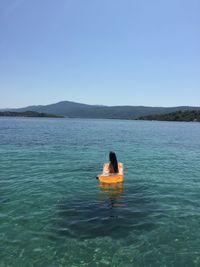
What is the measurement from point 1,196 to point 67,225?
5.93 metres

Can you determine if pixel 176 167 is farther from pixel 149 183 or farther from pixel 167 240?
pixel 167 240

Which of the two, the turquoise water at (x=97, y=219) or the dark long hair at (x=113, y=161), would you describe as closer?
the turquoise water at (x=97, y=219)

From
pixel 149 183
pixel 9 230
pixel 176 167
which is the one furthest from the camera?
pixel 176 167

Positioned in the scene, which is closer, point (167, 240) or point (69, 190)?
point (167, 240)

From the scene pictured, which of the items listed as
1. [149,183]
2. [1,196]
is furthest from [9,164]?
[149,183]

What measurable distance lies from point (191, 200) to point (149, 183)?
398 centimetres

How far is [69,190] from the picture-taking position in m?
16.3

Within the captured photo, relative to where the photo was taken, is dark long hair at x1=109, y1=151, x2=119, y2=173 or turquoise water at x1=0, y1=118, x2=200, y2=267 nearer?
turquoise water at x1=0, y1=118, x2=200, y2=267

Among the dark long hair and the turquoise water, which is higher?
the dark long hair

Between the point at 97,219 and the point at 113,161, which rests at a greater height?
the point at 113,161

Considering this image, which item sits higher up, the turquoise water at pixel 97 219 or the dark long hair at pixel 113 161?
the dark long hair at pixel 113 161

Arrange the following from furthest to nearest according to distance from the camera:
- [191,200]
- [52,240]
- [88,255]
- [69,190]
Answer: [69,190] → [191,200] → [52,240] → [88,255]

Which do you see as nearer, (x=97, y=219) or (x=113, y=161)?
(x=97, y=219)

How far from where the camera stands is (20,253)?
9062 mm
